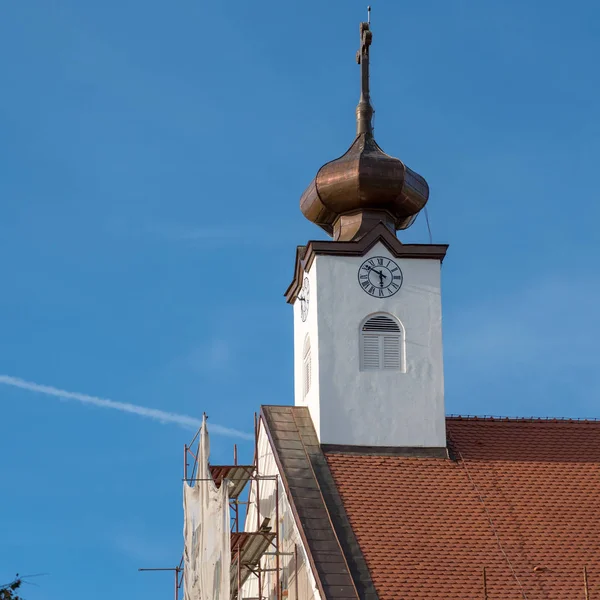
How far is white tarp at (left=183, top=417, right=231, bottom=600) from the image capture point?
3659 centimetres

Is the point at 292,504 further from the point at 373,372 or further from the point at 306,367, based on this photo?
the point at 306,367

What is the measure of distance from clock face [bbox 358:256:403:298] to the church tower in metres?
0.02

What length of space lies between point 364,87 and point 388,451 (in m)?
9.70

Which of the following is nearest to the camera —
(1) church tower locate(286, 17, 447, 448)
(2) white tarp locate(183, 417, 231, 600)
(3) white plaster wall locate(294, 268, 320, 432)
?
(2) white tarp locate(183, 417, 231, 600)

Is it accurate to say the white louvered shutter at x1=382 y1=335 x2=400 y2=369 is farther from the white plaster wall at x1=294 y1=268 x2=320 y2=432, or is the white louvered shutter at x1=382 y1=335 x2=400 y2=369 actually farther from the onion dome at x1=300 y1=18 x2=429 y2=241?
the onion dome at x1=300 y1=18 x2=429 y2=241

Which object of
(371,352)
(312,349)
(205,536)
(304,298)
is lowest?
(205,536)

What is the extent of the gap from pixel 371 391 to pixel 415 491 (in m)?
3.03

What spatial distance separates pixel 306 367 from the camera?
133 ft

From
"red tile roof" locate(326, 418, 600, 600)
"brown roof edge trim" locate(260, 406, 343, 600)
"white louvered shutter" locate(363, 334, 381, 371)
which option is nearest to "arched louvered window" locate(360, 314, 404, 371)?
"white louvered shutter" locate(363, 334, 381, 371)

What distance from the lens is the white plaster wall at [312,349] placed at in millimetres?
Answer: 38938

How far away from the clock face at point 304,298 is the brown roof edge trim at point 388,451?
3.70m

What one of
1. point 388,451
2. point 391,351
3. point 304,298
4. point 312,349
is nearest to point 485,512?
point 388,451

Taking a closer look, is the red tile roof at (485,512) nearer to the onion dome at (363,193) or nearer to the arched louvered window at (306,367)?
the arched louvered window at (306,367)

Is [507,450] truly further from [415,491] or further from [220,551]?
[220,551]
